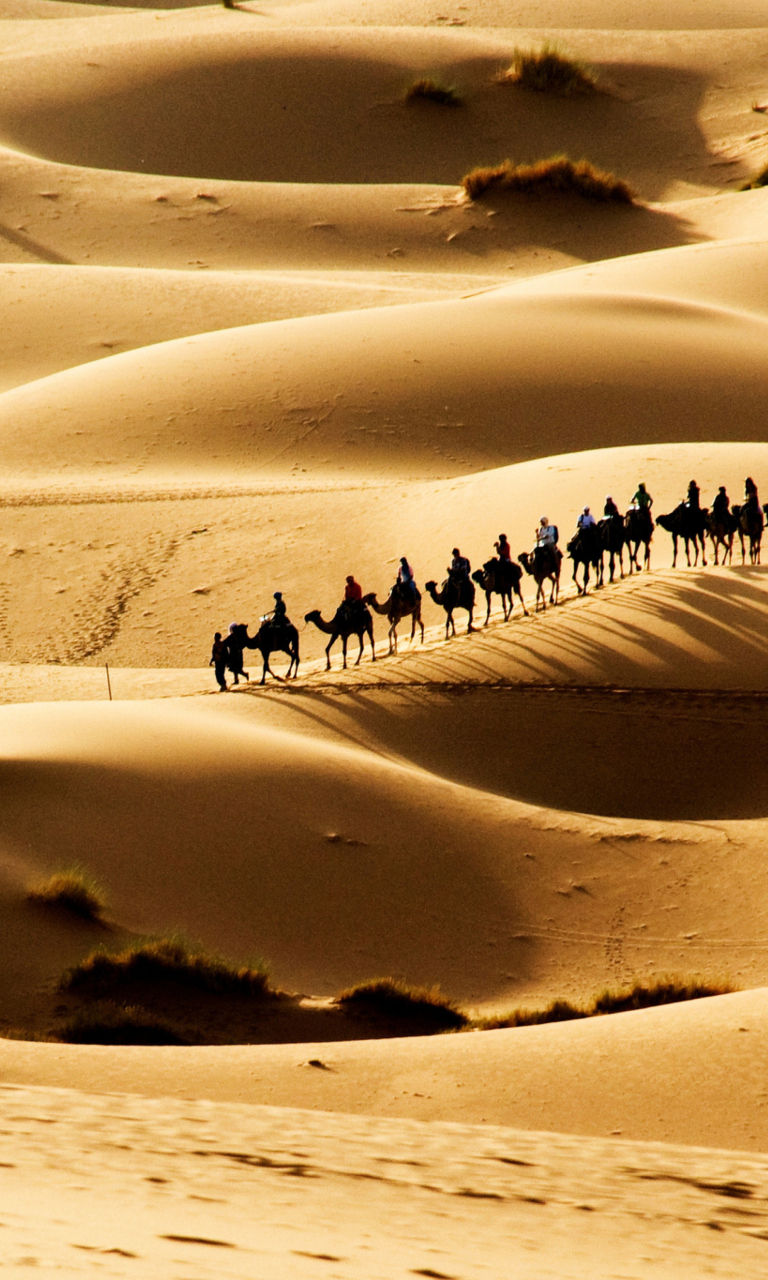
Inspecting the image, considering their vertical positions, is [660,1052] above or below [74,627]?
below

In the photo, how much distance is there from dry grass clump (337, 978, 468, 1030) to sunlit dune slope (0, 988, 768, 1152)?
2.22 m

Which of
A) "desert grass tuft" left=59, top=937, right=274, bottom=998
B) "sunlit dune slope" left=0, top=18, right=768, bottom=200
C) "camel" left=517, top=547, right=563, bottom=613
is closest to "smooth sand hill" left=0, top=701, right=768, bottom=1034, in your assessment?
"desert grass tuft" left=59, top=937, right=274, bottom=998

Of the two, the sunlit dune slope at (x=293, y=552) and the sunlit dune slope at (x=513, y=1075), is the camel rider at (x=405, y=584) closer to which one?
the sunlit dune slope at (x=293, y=552)

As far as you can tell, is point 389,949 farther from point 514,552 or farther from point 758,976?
point 514,552

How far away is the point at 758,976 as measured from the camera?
15.2 m

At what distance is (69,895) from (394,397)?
24023 millimetres

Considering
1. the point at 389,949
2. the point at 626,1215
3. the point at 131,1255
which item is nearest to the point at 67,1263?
the point at 131,1255

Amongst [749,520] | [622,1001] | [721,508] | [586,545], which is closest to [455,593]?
[586,545]

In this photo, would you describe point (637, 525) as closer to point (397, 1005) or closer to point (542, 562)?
point (542, 562)

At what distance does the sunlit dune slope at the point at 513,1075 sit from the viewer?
34.1ft

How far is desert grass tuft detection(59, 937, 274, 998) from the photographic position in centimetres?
1350

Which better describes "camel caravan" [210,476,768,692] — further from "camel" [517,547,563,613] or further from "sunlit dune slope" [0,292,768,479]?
"sunlit dune slope" [0,292,768,479]

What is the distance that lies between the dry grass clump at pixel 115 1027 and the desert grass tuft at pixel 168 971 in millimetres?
375

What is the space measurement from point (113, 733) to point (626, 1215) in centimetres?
1091
